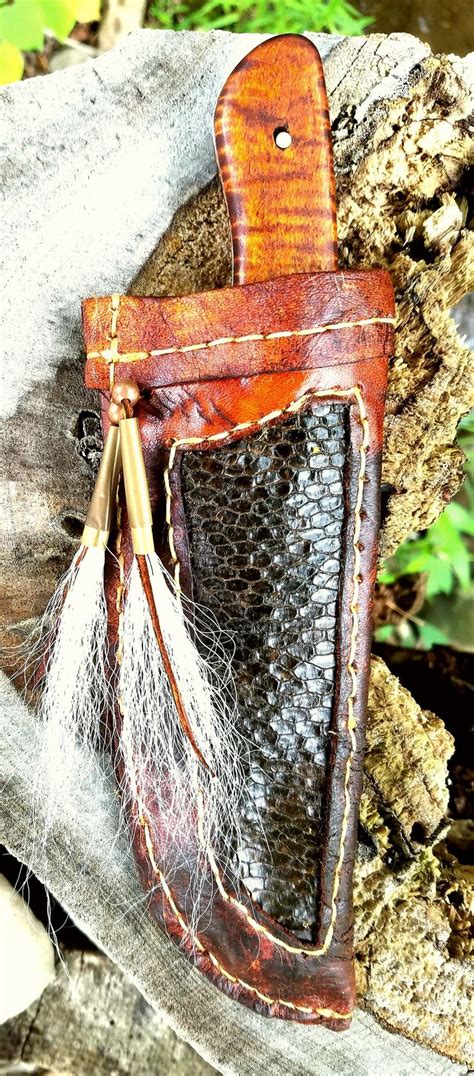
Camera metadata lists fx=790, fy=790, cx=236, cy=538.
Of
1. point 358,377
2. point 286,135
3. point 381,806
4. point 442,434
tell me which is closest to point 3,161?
point 286,135

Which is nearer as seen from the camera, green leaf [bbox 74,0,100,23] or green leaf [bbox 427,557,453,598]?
green leaf [bbox 74,0,100,23]

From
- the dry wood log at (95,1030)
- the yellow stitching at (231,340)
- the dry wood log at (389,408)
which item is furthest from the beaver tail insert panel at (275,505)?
the dry wood log at (95,1030)

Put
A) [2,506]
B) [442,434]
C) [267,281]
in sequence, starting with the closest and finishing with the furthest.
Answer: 1. [267,281]
2. [2,506]
3. [442,434]

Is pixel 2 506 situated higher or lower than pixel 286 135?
lower

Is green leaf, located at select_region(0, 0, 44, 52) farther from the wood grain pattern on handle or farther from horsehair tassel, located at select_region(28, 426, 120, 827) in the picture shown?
horsehair tassel, located at select_region(28, 426, 120, 827)

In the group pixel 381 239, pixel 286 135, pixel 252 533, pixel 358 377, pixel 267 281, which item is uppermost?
pixel 286 135

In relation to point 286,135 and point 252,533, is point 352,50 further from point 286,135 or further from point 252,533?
point 252,533

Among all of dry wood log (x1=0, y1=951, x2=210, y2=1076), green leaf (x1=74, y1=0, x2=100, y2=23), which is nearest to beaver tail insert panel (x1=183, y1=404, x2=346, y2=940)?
dry wood log (x1=0, y1=951, x2=210, y2=1076)

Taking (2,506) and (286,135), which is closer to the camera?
(286,135)

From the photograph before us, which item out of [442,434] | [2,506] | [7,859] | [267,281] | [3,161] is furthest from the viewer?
[7,859]
